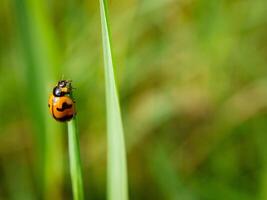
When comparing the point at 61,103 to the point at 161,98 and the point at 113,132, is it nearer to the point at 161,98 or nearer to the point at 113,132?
the point at 113,132

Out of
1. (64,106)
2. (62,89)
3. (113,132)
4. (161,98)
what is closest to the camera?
(113,132)

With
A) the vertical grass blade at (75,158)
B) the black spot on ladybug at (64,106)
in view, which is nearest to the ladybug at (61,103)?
the black spot on ladybug at (64,106)

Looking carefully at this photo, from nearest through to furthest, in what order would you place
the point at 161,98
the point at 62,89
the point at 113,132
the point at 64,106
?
the point at 113,132 → the point at 64,106 → the point at 62,89 → the point at 161,98

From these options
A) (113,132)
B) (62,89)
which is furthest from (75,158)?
(62,89)

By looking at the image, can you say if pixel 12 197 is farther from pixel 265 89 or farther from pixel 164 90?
pixel 265 89

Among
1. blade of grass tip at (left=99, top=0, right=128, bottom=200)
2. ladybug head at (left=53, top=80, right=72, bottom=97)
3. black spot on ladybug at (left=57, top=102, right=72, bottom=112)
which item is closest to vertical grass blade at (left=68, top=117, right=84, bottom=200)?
blade of grass tip at (left=99, top=0, right=128, bottom=200)

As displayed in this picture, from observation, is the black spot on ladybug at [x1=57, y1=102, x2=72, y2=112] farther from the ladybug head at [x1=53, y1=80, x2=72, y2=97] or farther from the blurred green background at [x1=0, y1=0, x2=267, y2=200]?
the blurred green background at [x1=0, y1=0, x2=267, y2=200]

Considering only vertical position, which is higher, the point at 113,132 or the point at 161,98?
the point at 113,132

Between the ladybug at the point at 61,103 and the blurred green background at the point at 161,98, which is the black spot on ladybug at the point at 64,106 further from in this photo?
the blurred green background at the point at 161,98
